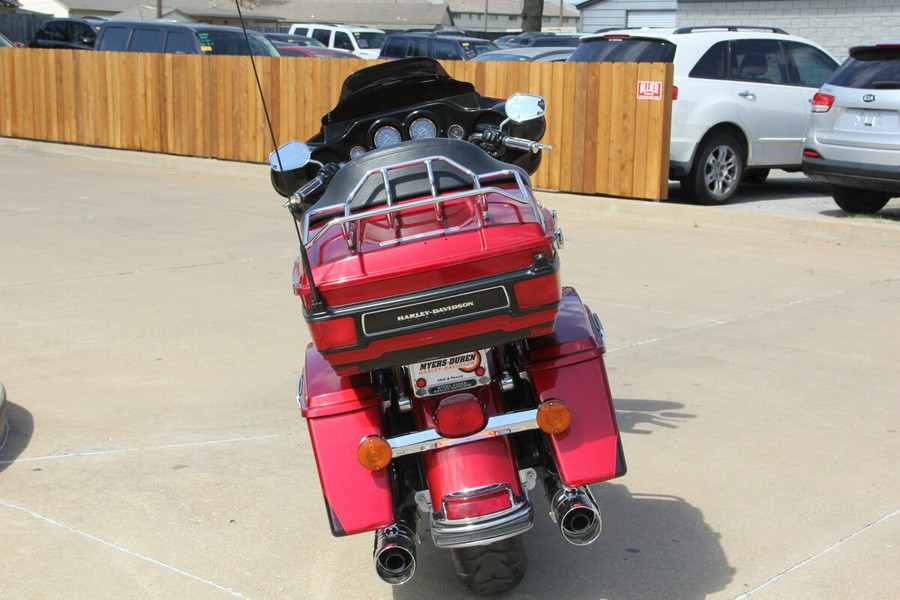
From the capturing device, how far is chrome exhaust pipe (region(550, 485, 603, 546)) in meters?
3.15

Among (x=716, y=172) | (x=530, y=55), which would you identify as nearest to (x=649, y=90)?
(x=716, y=172)

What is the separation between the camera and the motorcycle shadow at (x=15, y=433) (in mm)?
4900

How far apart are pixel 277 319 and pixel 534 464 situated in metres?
4.09

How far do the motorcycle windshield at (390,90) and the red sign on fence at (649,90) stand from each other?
23.7 feet

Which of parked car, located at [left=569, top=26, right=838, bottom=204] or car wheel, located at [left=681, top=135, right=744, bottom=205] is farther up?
parked car, located at [left=569, top=26, right=838, bottom=204]

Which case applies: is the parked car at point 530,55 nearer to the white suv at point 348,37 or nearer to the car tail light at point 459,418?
the white suv at point 348,37

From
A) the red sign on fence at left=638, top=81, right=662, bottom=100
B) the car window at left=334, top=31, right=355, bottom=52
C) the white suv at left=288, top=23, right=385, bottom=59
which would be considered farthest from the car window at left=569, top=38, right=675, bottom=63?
the car window at left=334, top=31, right=355, bottom=52

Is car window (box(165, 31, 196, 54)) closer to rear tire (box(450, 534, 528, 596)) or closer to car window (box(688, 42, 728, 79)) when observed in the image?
car window (box(688, 42, 728, 79))

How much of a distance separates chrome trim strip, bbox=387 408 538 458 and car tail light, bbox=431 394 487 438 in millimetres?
15

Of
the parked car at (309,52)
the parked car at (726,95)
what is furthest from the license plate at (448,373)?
the parked car at (309,52)

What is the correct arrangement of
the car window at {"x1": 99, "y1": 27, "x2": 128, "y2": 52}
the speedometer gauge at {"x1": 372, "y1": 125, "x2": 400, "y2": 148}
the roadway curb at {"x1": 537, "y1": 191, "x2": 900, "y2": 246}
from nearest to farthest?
the speedometer gauge at {"x1": 372, "y1": 125, "x2": 400, "y2": 148} → the roadway curb at {"x1": 537, "y1": 191, "x2": 900, "y2": 246} → the car window at {"x1": 99, "y1": 27, "x2": 128, "y2": 52}

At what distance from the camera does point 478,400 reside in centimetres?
326

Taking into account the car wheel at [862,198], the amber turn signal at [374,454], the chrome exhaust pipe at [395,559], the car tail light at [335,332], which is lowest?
the car wheel at [862,198]

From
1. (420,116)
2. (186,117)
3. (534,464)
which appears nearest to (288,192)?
(420,116)
